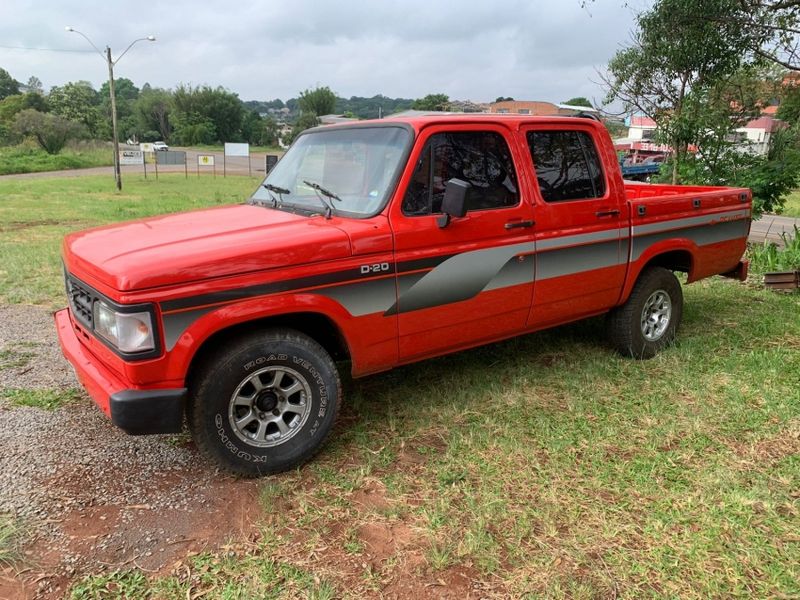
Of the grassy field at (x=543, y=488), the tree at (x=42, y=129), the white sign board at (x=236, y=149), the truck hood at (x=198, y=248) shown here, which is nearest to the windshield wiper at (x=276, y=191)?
the truck hood at (x=198, y=248)

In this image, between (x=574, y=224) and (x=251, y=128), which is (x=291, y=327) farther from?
(x=251, y=128)

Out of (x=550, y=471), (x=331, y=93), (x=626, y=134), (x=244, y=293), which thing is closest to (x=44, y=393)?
(x=244, y=293)

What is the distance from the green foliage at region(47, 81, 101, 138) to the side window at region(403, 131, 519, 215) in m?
76.6

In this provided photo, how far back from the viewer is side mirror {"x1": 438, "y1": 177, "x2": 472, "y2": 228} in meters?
3.47

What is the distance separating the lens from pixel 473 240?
388cm

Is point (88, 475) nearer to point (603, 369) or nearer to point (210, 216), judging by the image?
point (210, 216)

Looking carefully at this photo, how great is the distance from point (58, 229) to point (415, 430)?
1116cm

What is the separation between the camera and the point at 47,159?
1543 inches

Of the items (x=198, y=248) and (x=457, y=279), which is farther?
A: (x=457, y=279)

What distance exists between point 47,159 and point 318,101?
54256 millimetres

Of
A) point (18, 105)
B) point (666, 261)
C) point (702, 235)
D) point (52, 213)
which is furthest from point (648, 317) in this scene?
point (18, 105)

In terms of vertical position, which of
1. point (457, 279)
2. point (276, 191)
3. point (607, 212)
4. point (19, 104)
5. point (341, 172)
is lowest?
point (457, 279)

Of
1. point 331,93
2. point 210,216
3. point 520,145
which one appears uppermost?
point 331,93

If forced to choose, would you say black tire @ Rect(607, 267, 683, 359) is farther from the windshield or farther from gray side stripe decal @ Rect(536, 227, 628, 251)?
the windshield
